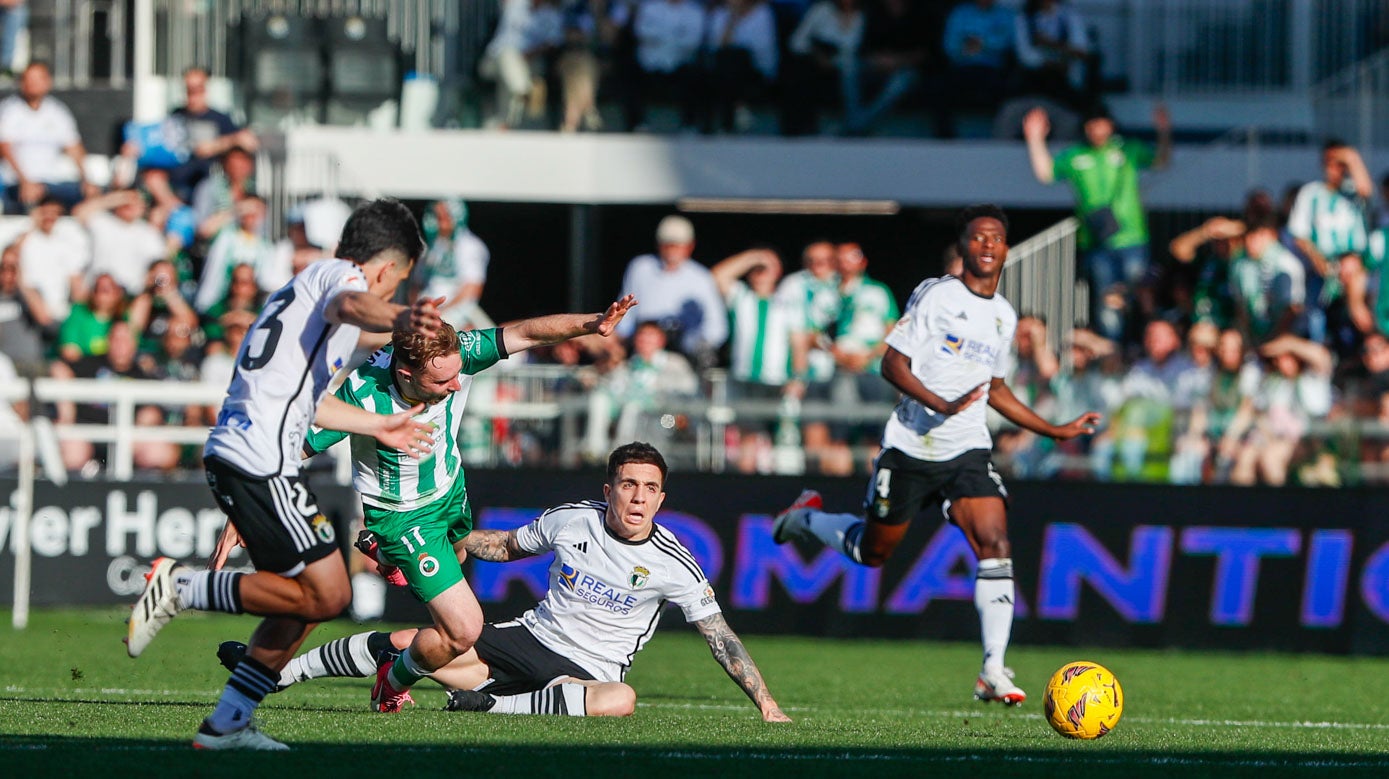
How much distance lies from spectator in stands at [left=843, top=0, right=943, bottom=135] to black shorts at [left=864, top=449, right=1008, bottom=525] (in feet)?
35.0

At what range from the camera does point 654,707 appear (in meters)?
10.2

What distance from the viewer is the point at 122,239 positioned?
18.3 metres

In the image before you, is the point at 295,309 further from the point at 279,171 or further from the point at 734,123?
the point at 734,123

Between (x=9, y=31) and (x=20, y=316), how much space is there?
17.8 ft

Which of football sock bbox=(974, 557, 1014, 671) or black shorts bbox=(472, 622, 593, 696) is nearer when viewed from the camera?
black shorts bbox=(472, 622, 593, 696)

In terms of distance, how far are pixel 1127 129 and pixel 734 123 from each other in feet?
13.8

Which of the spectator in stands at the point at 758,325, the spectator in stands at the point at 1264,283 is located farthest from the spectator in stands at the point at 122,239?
the spectator in stands at the point at 1264,283

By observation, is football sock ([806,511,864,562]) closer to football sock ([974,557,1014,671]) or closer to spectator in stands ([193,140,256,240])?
football sock ([974,557,1014,671])

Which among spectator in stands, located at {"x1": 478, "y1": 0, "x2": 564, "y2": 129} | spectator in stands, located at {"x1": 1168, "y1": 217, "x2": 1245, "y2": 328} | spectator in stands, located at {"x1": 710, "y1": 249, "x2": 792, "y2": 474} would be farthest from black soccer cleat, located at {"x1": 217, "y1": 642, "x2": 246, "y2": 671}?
spectator in stands, located at {"x1": 478, "y1": 0, "x2": 564, "y2": 129}

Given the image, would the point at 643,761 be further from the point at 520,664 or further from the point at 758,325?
the point at 758,325

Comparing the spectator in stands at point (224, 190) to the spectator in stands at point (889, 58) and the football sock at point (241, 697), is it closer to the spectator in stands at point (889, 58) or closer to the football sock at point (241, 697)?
the spectator in stands at point (889, 58)

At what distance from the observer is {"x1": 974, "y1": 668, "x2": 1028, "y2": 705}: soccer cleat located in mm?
9609

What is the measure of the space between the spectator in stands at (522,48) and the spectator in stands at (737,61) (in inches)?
63.0

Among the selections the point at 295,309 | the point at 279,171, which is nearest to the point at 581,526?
the point at 295,309
